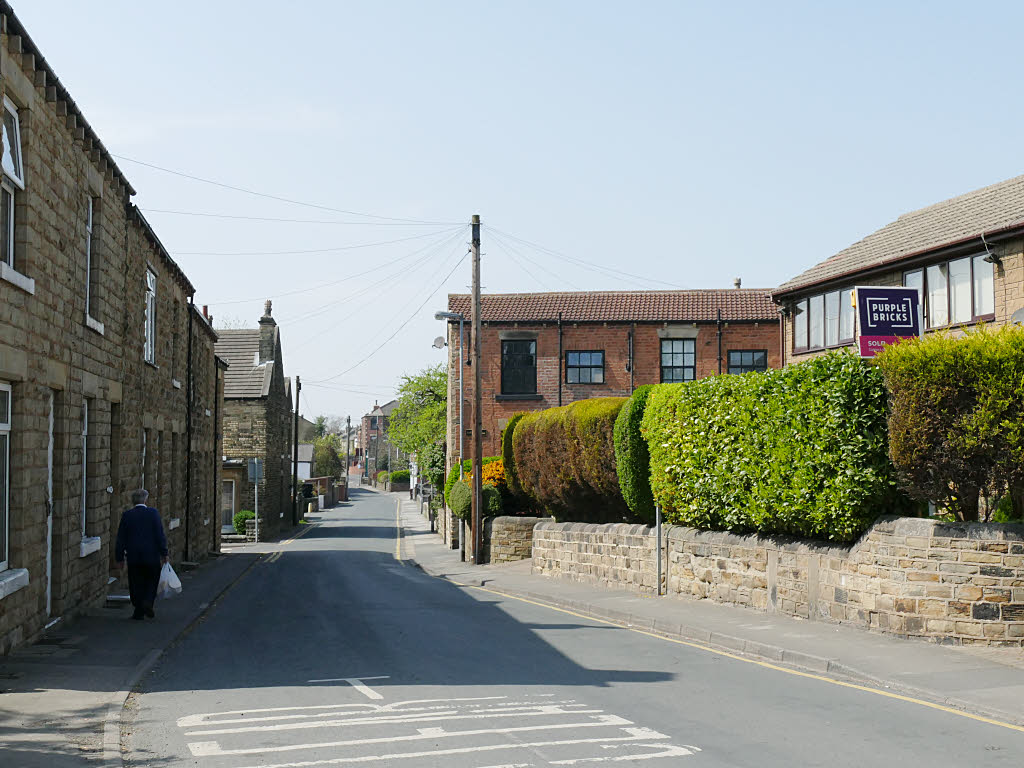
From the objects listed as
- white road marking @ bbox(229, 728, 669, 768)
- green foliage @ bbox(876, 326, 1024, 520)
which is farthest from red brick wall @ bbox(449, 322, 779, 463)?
white road marking @ bbox(229, 728, 669, 768)

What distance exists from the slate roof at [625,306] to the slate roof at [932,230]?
10.6m

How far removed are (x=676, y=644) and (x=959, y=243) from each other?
1447 cm

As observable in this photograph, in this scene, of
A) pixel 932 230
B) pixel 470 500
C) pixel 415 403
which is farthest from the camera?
pixel 415 403

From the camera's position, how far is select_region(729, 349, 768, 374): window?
40.8m

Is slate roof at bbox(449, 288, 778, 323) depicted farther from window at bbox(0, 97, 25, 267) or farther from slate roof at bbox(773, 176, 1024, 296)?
window at bbox(0, 97, 25, 267)

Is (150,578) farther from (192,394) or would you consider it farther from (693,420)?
(192,394)

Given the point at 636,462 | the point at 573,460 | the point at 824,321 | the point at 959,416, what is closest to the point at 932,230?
the point at 824,321

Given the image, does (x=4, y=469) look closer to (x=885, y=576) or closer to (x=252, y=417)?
(x=885, y=576)

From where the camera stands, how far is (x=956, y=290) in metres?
23.5

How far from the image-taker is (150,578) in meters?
14.6

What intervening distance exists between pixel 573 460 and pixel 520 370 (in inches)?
728

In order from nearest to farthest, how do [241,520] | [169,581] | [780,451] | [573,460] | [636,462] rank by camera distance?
[780,451] → [169,581] → [636,462] → [573,460] → [241,520]

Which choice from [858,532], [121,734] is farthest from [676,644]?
[121,734]

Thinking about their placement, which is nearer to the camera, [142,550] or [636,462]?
[142,550]
